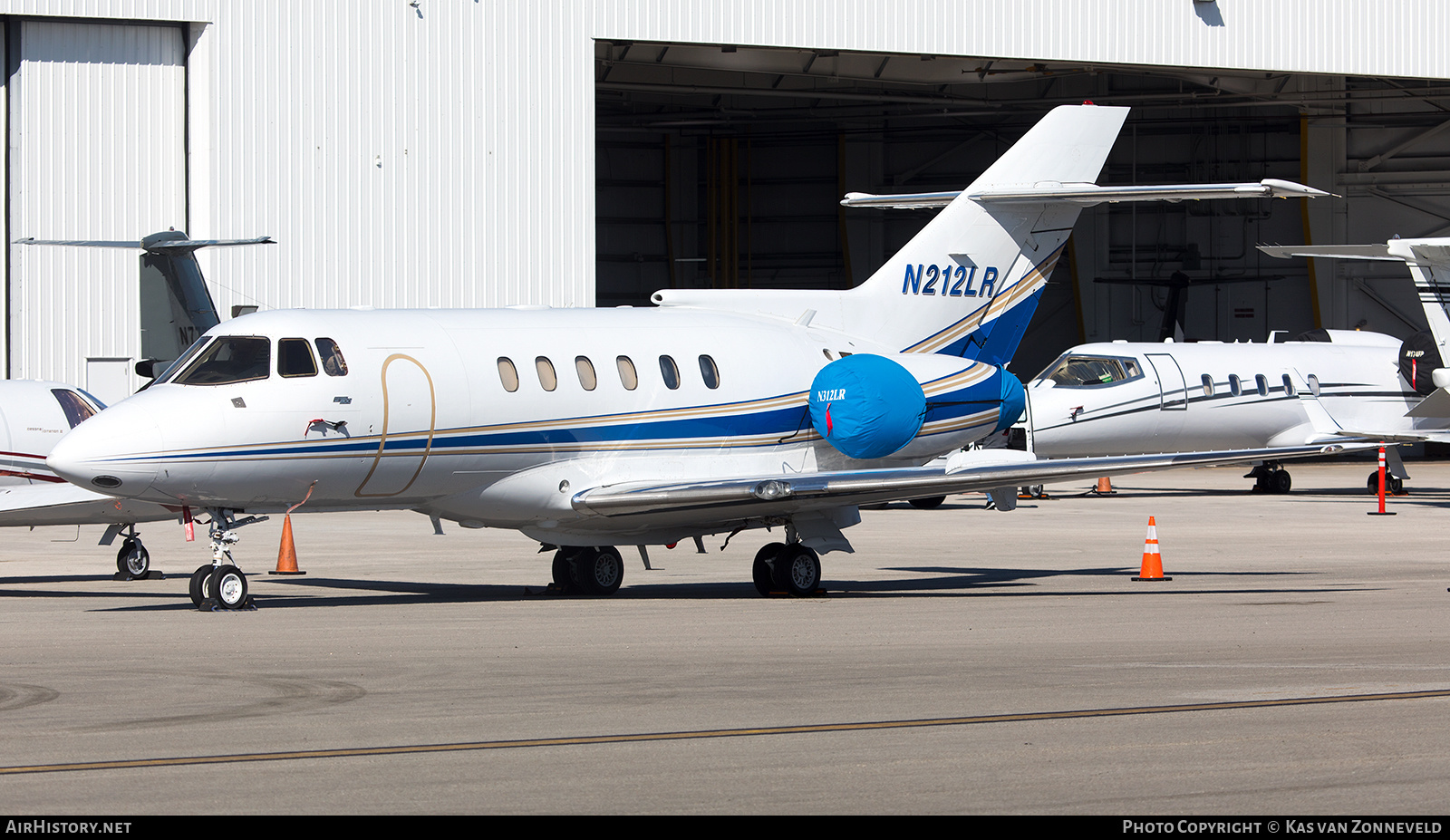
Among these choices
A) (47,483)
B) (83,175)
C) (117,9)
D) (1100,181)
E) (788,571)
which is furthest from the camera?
(1100,181)

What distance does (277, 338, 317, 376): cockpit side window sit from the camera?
14.3 m

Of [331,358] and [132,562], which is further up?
[331,358]

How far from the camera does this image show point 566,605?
15039 millimetres

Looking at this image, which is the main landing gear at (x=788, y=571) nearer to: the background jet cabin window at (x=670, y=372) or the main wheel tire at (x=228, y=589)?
A: the background jet cabin window at (x=670, y=372)

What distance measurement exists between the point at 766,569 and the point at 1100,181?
42923 millimetres

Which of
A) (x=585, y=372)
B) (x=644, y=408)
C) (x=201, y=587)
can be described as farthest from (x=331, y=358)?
(x=644, y=408)

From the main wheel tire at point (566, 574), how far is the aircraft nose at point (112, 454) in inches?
166

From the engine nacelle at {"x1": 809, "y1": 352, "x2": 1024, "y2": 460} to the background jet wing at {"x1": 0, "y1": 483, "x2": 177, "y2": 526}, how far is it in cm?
636

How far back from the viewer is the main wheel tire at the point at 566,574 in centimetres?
1645

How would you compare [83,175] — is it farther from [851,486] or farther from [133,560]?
[851,486]

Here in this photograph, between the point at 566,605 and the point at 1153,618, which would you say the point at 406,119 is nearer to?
the point at 566,605

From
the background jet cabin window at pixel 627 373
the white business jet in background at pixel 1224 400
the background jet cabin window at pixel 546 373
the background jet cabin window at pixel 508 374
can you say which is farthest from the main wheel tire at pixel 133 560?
the white business jet in background at pixel 1224 400

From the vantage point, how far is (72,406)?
18.5 metres

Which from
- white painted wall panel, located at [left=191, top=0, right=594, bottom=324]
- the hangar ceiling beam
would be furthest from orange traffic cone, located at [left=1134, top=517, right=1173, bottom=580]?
the hangar ceiling beam
